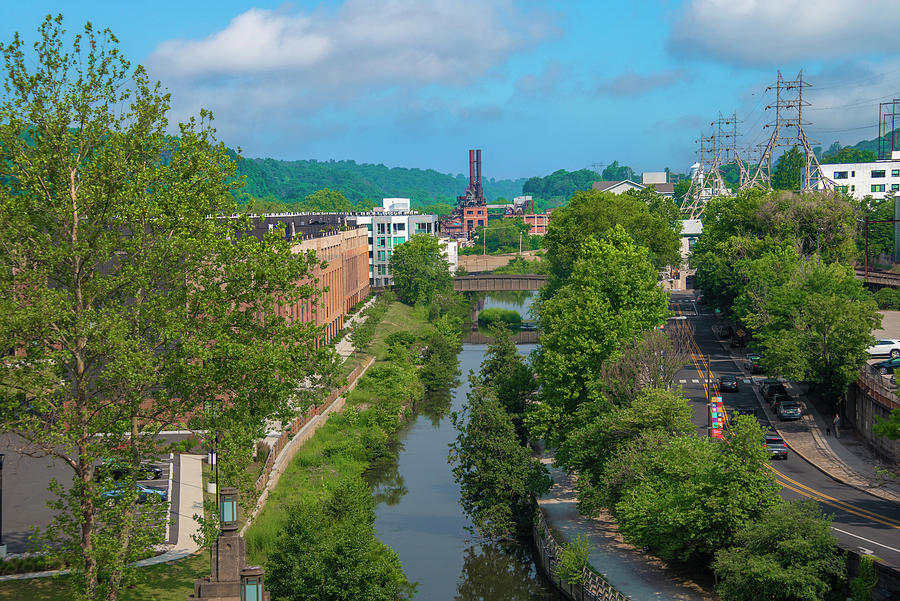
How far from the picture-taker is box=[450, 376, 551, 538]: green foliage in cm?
4238

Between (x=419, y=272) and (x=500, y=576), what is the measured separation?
84.5 meters

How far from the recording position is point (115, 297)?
28.1 metres

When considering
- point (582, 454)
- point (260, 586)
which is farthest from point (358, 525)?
point (582, 454)

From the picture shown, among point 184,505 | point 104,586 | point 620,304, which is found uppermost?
point 620,304

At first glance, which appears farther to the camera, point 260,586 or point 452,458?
point 452,458

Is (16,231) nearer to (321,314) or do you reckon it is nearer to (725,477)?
(725,477)

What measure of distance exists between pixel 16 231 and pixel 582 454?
24.9m

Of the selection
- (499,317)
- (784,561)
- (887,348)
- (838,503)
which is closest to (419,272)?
(499,317)

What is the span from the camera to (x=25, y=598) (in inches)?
1232

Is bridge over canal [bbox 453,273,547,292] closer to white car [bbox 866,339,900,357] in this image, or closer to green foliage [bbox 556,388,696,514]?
white car [bbox 866,339,900,357]

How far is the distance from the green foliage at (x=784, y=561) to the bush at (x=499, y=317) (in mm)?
82388

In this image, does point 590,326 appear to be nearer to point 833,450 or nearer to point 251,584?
point 833,450

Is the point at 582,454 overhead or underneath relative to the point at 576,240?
underneath

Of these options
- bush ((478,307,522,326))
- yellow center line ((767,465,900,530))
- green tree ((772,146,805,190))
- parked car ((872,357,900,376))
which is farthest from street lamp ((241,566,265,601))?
green tree ((772,146,805,190))
